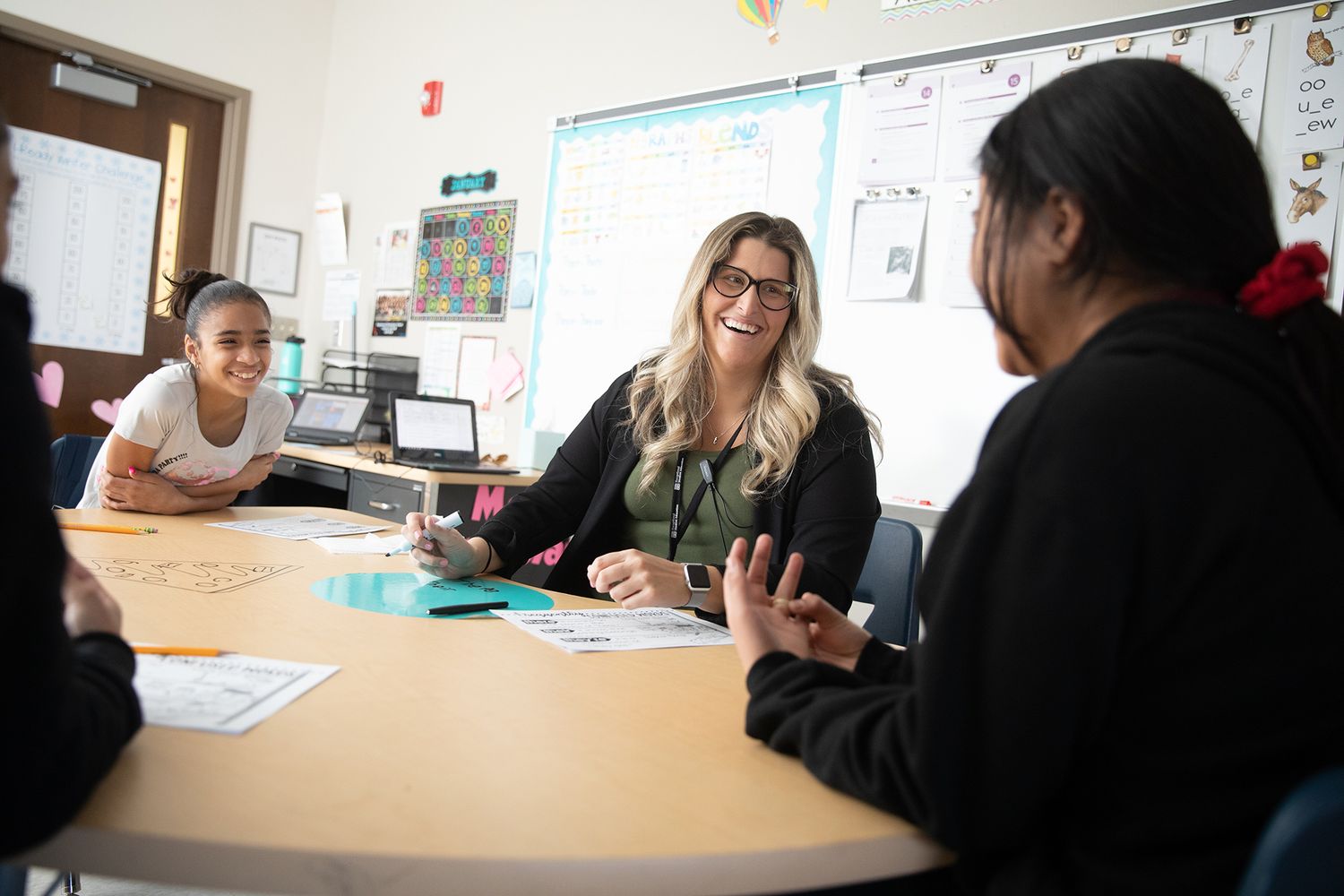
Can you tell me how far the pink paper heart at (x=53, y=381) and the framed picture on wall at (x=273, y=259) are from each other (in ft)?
2.95

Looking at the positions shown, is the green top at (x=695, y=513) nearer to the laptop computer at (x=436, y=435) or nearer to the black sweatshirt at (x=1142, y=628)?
the black sweatshirt at (x=1142, y=628)

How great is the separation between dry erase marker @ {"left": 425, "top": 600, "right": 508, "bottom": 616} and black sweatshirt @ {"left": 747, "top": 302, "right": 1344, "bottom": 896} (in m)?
0.79

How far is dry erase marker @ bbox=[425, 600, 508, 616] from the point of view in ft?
4.28

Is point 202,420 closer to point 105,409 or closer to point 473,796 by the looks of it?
point 473,796

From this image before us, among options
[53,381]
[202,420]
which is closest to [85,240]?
[53,381]

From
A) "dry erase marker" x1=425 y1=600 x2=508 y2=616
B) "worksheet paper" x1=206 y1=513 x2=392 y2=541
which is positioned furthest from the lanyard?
"worksheet paper" x1=206 y1=513 x2=392 y2=541

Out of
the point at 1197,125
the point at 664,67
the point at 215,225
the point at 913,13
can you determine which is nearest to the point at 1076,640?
the point at 1197,125

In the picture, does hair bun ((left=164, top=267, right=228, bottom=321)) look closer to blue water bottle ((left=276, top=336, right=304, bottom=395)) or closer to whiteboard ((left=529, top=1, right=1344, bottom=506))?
whiteboard ((left=529, top=1, right=1344, bottom=506))

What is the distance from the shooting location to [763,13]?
124 inches

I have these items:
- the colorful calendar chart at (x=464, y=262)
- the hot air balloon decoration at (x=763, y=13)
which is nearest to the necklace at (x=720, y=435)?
the hot air balloon decoration at (x=763, y=13)

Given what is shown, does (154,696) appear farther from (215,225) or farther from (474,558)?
(215,225)

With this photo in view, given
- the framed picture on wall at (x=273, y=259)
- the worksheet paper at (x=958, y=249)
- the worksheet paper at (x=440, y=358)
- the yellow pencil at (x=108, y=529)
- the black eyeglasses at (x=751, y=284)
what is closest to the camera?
the yellow pencil at (x=108, y=529)

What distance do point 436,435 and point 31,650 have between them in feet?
9.43

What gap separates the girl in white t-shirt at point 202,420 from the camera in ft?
6.76
